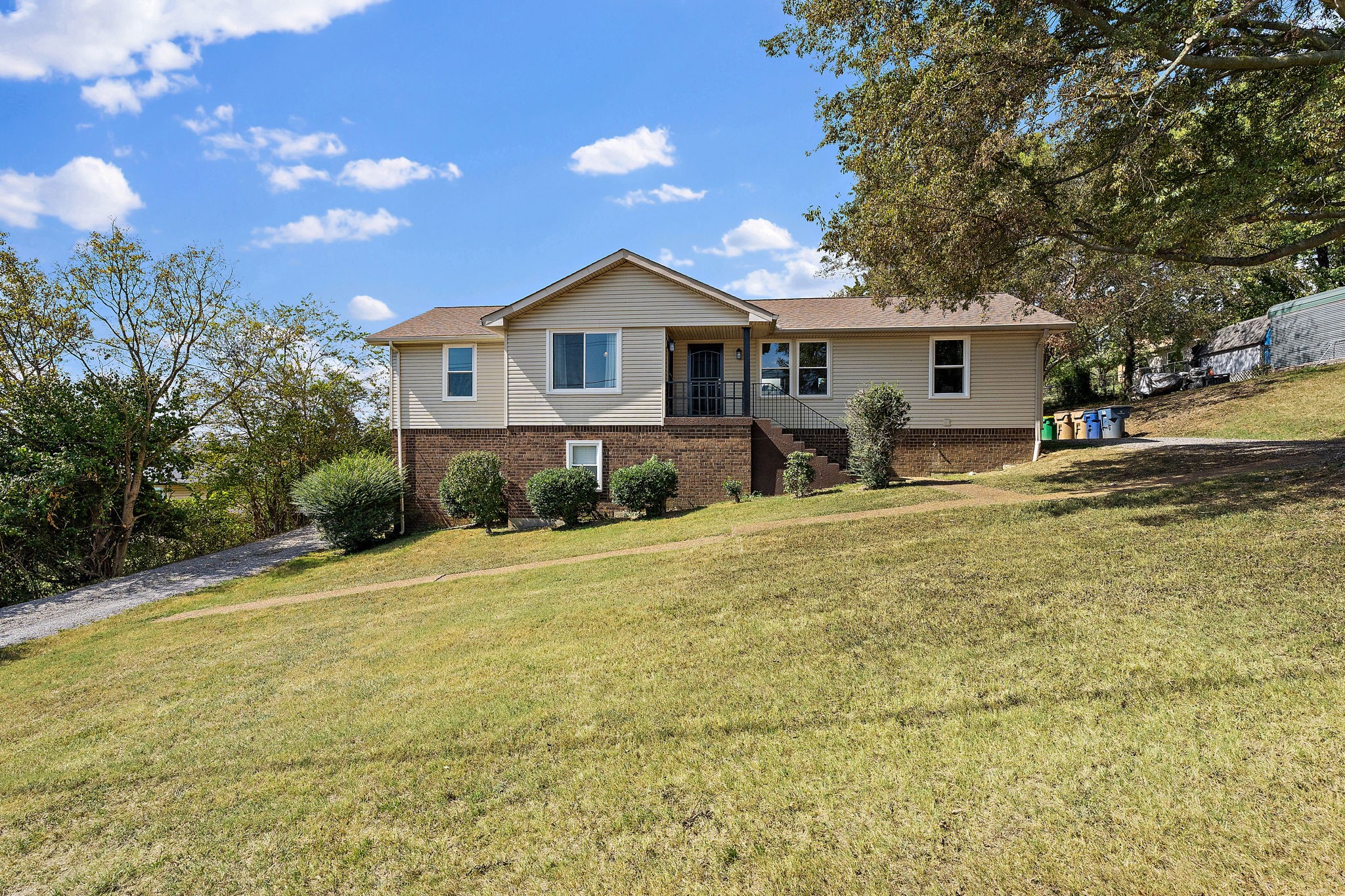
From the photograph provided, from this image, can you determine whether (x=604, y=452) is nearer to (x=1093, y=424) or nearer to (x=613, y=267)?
(x=613, y=267)

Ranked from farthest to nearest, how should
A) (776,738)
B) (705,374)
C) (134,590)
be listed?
(705,374), (134,590), (776,738)

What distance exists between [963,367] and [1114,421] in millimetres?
5750

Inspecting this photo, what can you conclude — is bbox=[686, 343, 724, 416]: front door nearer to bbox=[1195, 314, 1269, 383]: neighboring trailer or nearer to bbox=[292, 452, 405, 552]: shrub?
bbox=[292, 452, 405, 552]: shrub

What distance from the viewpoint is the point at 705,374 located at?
17344 millimetres

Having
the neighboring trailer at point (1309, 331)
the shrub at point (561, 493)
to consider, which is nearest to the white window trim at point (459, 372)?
the shrub at point (561, 493)

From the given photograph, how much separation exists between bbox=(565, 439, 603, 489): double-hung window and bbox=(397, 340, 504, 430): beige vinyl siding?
82.0 inches

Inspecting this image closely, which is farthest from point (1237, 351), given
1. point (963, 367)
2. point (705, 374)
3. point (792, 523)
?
point (792, 523)

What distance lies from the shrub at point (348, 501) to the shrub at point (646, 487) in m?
5.54

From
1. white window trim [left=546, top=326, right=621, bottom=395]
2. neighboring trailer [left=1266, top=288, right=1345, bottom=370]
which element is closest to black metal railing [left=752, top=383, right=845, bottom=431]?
white window trim [left=546, top=326, right=621, bottom=395]

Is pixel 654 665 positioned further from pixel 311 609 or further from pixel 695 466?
pixel 695 466

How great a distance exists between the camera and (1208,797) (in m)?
3.01

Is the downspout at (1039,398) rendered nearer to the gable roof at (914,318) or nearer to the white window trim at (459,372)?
the gable roof at (914,318)

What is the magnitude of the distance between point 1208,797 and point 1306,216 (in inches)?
431

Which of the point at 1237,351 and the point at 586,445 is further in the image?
the point at 1237,351
